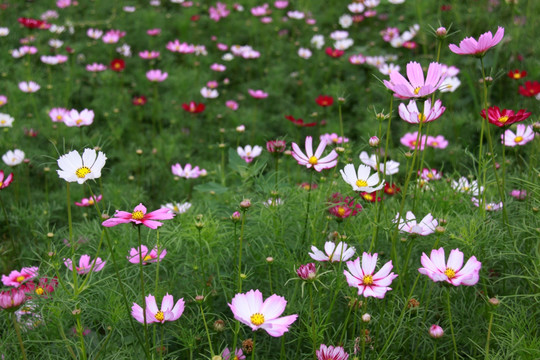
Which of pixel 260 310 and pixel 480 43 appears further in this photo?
pixel 480 43

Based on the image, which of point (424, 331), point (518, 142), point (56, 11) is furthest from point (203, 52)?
point (424, 331)

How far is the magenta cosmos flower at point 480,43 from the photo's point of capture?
112 centimetres

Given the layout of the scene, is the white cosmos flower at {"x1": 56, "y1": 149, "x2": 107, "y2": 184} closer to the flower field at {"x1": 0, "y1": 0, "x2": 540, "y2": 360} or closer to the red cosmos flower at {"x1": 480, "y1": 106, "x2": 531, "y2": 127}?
the flower field at {"x1": 0, "y1": 0, "x2": 540, "y2": 360}

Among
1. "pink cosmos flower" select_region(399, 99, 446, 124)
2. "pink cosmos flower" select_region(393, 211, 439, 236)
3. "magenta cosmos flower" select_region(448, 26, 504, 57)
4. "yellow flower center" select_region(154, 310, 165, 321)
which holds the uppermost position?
"magenta cosmos flower" select_region(448, 26, 504, 57)

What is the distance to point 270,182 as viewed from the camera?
1766mm

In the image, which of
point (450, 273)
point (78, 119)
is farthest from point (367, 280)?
→ point (78, 119)

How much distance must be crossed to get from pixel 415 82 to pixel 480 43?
0.52 ft

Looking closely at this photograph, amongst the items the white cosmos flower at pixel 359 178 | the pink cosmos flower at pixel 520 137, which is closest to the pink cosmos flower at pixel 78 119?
the white cosmos flower at pixel 359 178

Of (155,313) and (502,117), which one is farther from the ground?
(502,117)

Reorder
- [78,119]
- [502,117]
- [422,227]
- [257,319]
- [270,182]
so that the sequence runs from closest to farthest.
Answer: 1. [257,319]
2. [422,227]
3. [502,117]
4. [270,182]
5. [78,119]

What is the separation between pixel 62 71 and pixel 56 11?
40.8 inches

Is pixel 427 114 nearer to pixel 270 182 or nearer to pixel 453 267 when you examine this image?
pixel 453 267

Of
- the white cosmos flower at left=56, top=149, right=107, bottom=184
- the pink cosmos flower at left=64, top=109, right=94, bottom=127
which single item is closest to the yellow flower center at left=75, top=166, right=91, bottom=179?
the white cosmos flower at left=56, top=149, right=107, bottom=184

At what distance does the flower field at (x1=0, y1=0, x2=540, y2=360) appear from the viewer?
3.89 feet
